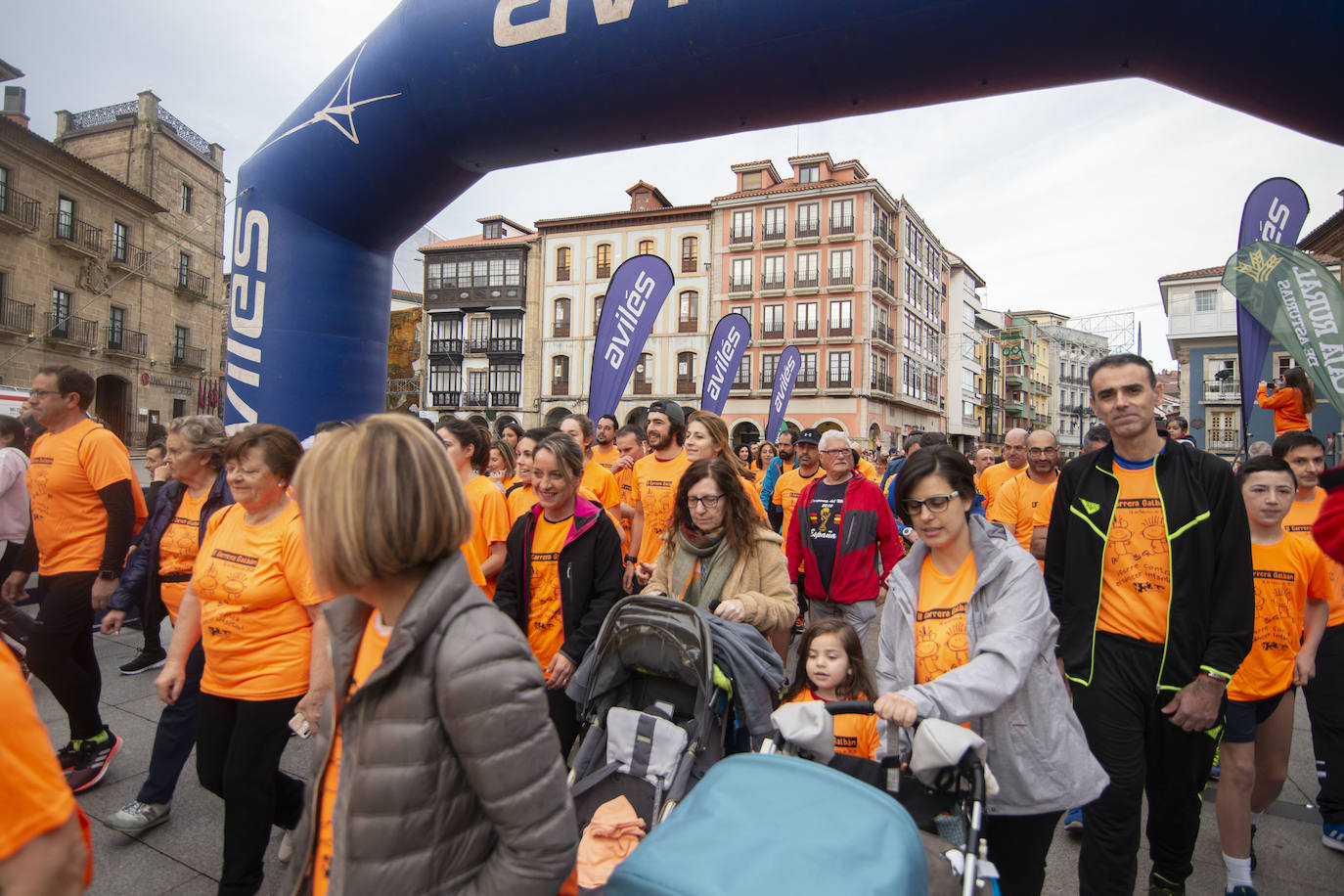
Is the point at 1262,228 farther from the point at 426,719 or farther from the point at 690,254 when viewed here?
the point at 690,254

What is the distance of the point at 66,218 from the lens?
997 inches

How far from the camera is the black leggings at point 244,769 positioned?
257 cm

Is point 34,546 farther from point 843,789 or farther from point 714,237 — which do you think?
point 714,237

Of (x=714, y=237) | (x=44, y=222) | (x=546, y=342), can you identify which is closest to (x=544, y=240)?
(x=546, y=342)

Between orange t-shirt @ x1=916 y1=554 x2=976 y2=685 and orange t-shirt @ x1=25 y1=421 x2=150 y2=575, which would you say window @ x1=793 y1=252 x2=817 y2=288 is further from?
orange t-shirt @ x1=916 y1=554 x2=976 y2=685

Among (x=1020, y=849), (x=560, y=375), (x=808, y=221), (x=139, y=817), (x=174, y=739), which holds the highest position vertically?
(x=808, y=221)

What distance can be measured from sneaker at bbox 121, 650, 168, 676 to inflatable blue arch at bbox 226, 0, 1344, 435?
2.15m

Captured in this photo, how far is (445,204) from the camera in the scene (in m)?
5.46

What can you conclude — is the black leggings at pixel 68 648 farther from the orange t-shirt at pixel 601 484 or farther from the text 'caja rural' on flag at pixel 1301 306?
the text 'caja rural' on flag at pixel 1301 306

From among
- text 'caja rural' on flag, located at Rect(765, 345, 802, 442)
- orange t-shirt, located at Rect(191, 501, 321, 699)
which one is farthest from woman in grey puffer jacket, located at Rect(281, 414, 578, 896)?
text 'caja rural' on flag, located at Rect(765, 345, 802, 442)

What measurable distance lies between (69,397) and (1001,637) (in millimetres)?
4861

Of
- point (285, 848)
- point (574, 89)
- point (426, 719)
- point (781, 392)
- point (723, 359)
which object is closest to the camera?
point (426, 719)

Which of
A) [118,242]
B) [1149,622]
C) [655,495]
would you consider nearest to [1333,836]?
[1149,622]

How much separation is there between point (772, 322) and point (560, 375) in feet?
41.1
